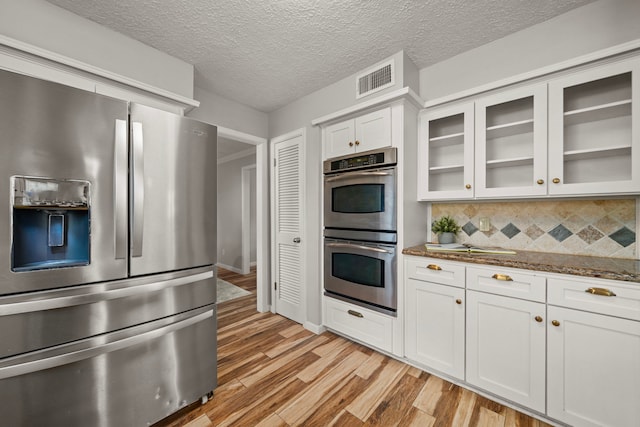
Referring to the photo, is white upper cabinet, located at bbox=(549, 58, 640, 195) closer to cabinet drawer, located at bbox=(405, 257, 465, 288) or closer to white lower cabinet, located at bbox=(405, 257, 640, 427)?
white lower cabinet, located at bbox=(405, 257, 640, 427)

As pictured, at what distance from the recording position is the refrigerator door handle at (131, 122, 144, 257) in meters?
1.35

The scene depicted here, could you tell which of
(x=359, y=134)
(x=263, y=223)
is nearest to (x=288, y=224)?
(x=263, y=223)

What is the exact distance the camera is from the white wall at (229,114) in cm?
273

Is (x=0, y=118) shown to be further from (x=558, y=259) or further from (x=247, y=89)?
(x=558, y=259)

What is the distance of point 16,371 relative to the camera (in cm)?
108

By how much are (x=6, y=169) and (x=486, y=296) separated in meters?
2.63

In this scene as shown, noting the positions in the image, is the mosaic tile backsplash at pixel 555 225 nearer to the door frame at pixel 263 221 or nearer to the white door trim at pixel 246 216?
the door frame at pixel 263 221

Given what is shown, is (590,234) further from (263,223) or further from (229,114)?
(229,114)

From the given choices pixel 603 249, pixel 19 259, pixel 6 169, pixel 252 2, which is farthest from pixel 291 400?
pixel 252 2

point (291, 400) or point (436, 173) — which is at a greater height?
point (436, 173)

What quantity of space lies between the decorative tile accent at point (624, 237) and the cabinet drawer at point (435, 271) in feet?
3.25

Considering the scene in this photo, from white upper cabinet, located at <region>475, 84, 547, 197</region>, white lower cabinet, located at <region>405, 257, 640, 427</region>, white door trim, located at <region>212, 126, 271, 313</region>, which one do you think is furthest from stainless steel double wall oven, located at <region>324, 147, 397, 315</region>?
white door trim, located at <region>212, 126, 271, 313</region>

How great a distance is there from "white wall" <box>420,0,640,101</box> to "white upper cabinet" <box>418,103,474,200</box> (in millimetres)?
239

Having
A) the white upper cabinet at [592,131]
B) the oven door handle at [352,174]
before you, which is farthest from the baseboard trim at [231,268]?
the white upper cabinet at [592,131]
